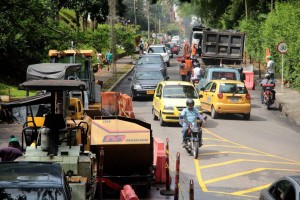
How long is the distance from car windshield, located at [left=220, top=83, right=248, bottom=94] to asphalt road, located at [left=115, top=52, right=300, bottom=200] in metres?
1.21

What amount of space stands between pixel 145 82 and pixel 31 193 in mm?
25429

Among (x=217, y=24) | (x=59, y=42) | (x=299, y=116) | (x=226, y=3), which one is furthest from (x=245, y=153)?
(x=217, y=24)

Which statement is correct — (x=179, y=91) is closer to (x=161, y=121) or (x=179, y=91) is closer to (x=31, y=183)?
(x=161, y=121)

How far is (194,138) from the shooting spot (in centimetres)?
1970

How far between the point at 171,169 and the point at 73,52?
8428 millimetres

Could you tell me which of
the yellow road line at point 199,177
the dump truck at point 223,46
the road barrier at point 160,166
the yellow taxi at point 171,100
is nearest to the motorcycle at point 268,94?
the yellow taxi at point 171,100

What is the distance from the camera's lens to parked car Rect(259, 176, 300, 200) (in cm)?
961

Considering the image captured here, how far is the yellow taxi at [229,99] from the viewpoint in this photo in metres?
28.2

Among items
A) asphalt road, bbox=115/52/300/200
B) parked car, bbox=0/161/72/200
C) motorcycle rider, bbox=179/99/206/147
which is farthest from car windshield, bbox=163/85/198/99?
parked car, bbox=0/161/72/200

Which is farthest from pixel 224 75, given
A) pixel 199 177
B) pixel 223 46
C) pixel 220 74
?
pixel 199 177

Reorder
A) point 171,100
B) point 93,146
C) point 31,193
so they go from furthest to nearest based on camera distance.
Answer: point 171,100, point 93,146, point 31,193

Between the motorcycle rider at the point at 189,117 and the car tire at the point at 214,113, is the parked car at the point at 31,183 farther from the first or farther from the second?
the car tire at the point at 214,113

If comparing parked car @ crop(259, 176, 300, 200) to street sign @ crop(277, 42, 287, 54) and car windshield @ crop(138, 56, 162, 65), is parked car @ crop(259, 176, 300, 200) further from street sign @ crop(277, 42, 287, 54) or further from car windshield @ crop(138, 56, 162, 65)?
car windshield @ crop(138, 56, 162, 65)

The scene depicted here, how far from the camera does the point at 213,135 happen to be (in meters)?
24.4
